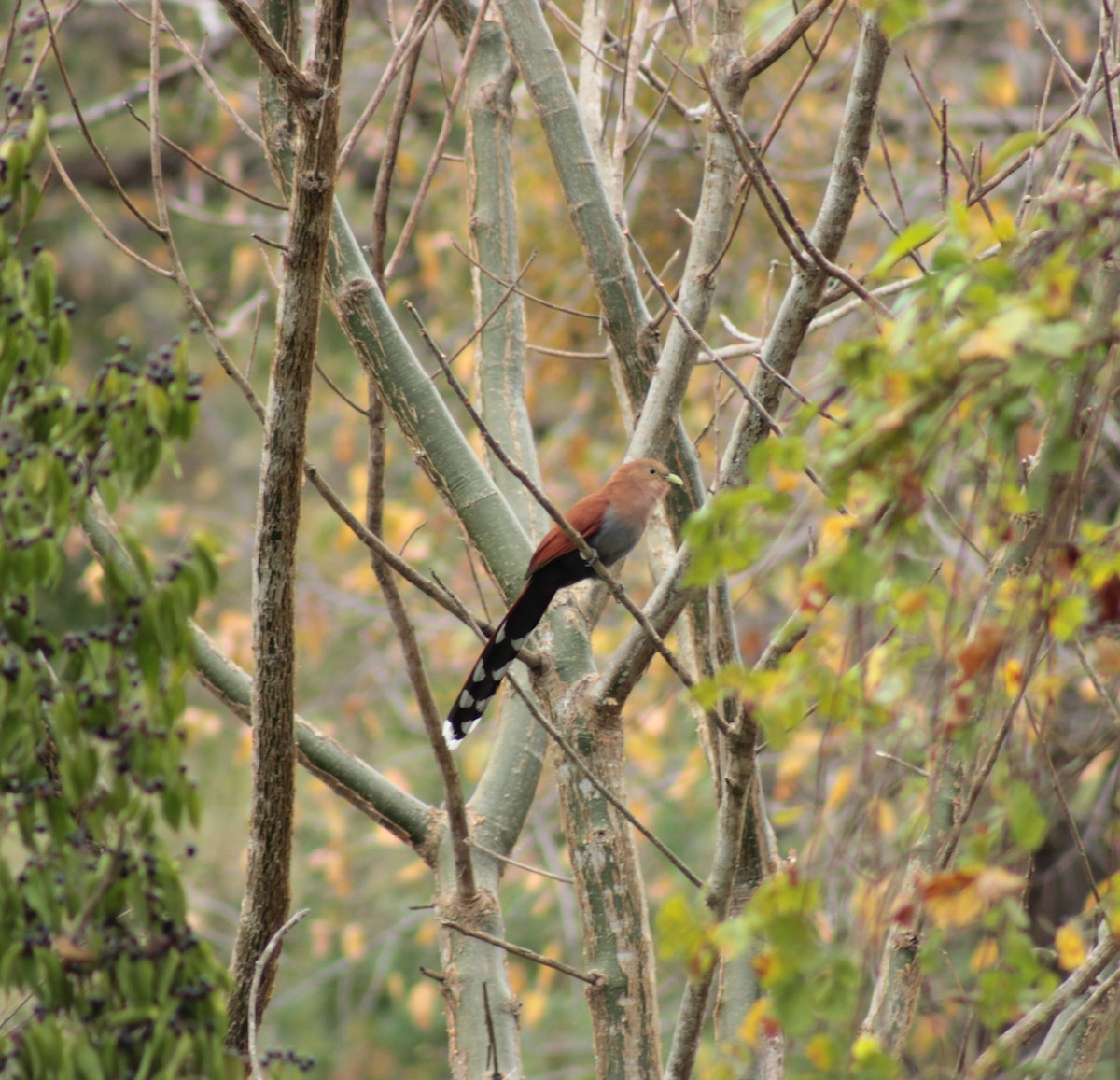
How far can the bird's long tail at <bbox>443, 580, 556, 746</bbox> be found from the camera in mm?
2977

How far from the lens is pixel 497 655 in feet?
10.9

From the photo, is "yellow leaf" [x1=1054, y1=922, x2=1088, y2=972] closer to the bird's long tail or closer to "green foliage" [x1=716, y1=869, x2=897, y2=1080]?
"green foliage" [x1=716, y1=869, x2=897, y2=1080]

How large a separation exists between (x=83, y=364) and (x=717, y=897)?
35.6 feet

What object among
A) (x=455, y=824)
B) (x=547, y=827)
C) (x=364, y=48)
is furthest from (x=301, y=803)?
(x=455, y=824)

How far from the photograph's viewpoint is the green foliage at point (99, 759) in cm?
143

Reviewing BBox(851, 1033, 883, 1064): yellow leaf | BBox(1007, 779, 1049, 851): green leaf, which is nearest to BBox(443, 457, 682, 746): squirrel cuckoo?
BBox(851, 1033, 883, 1064): yellow leaf

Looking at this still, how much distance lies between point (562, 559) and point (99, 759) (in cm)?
190

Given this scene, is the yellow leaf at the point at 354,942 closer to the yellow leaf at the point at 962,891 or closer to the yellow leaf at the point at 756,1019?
the yellow leaf at the point at 756,1019

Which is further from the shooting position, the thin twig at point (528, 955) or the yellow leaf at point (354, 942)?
the yellow leaf at point (354, 942)

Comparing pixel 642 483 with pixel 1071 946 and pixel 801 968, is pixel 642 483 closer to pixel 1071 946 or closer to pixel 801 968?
pixel 1071 946

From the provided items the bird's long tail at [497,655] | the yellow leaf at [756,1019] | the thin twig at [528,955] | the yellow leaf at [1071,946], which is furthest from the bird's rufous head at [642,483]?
the yellow leaf at [756,1019]

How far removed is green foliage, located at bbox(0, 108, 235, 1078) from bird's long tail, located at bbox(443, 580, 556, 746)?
122 cm

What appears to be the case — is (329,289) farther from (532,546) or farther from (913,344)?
(913,344)

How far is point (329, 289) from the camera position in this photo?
292 centimetres
